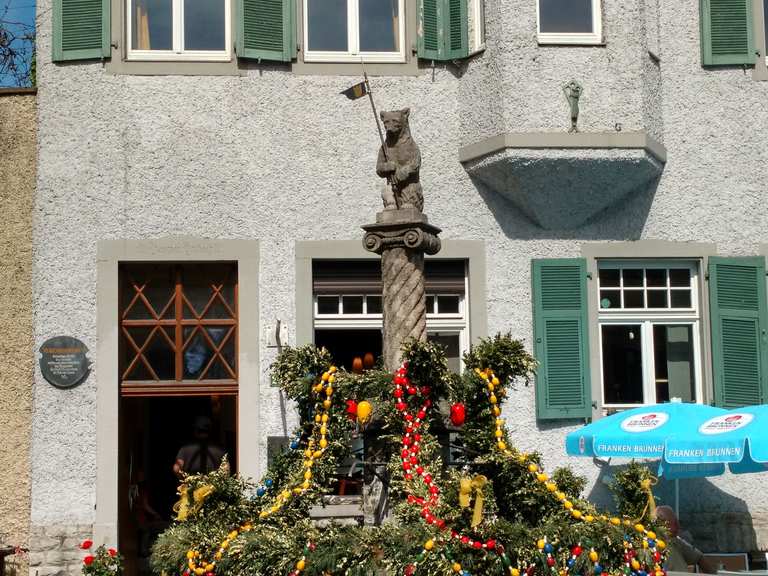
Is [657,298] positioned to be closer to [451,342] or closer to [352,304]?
[451,342]

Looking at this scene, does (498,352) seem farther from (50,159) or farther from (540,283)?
(50,159)

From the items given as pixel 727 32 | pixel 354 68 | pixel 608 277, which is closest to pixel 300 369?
pixel 354 68

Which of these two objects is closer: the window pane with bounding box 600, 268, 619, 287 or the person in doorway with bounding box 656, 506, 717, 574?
the person in doorway with bounding box 656, 506, 717, 574

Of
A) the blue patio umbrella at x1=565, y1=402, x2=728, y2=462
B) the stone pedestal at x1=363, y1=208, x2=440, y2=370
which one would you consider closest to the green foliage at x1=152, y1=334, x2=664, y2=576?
the stone pedestal at x1=363, y1=208, x2=440, y2=370

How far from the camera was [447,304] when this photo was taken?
39.1 feet

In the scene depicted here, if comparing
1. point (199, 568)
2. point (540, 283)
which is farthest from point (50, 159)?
point (199, 568)

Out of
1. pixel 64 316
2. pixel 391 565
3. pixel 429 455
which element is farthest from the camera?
pixel 64 316

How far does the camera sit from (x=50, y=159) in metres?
11.5

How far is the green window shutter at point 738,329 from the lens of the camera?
38.9ft

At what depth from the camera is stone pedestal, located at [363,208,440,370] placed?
25.2ft

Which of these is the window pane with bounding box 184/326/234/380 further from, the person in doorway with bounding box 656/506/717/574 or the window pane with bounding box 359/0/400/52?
the person in doorway with bounding box 656/506/717/574

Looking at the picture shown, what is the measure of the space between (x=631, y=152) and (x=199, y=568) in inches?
236

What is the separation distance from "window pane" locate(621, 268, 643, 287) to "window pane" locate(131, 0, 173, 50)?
14.8ft

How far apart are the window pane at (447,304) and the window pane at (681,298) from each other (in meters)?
1.98
